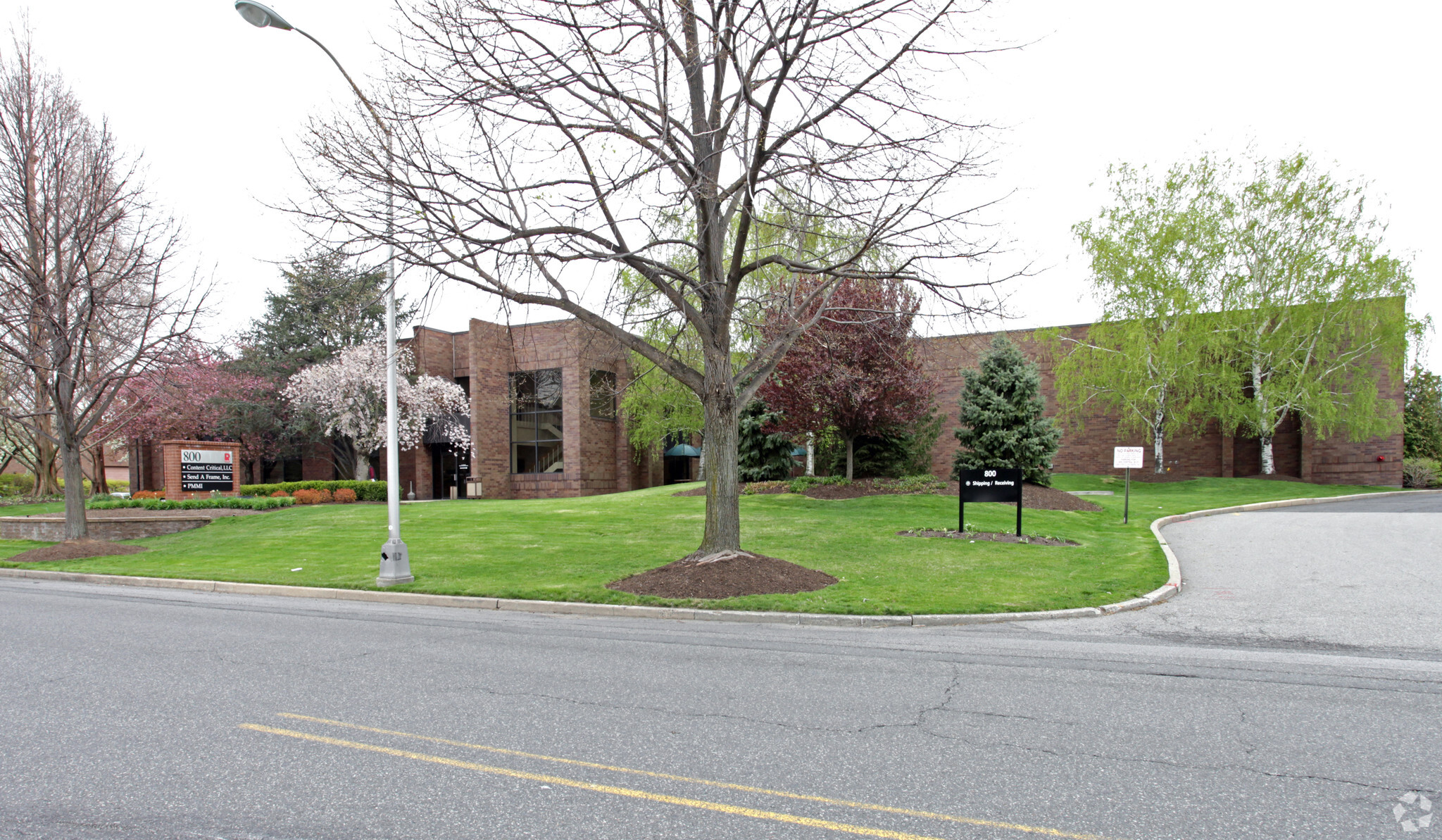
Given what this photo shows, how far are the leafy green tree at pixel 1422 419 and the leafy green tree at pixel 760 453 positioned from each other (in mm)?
29063

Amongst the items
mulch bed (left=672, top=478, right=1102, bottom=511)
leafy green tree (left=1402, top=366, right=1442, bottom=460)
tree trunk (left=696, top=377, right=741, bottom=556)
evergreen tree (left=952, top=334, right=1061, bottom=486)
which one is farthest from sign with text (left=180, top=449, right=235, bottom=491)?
leafy green tree (left=1402, top=366, right=1442, bottom=460)

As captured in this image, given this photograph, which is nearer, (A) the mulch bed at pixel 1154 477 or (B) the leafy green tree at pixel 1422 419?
(A) the mulch bed at pixel 1154 477

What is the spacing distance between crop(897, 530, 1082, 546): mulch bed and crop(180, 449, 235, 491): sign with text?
2169 centimetres

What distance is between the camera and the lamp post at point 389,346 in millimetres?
10188

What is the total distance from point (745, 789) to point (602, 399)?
30.2 meters

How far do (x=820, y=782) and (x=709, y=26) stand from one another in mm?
8774

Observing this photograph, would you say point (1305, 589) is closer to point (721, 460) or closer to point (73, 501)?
point (721, 460)

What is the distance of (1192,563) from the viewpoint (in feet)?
44.3

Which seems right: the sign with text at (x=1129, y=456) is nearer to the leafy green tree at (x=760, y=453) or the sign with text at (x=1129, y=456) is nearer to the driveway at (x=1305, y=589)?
the driveway at (x=1305, y=589)

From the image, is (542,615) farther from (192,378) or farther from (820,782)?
(192,378)

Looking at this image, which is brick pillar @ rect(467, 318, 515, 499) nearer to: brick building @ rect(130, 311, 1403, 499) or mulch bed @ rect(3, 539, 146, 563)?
brick building @ rect(130, 311, 1403, 499)

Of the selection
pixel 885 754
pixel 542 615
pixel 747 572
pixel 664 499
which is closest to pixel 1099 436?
pixel 664 499

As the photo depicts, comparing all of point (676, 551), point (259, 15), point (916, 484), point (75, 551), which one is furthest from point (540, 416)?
point (259, 15)

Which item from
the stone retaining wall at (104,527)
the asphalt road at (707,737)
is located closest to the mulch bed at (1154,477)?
the asphalt road at (707,737)
